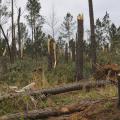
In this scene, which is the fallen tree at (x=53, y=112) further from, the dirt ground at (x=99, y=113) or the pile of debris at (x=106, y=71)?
the pile of debris at (x=106, y=71)

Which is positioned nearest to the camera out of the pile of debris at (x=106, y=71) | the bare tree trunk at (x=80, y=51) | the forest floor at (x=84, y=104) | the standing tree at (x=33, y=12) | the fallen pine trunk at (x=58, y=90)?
the forest floor at (x=84, y=104)

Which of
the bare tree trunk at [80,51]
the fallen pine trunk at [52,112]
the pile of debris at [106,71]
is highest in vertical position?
the bare tree trunk at [80,51]

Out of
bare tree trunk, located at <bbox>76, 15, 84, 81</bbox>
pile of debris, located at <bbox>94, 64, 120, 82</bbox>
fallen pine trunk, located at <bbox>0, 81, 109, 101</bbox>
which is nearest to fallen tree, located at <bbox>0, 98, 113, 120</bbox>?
fallen pine trunk, located at <bbox>0, 81, 109, 101</bbox>

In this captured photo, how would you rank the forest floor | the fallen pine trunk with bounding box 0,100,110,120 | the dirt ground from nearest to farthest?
1. the dirt ground
2. the forest floor
3. the fallen pine trunk with bounding box 0,100,110,120

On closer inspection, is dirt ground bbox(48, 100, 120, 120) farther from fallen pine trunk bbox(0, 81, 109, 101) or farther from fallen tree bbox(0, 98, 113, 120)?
fallen pine trunk bbox(0, 81, 109, 101)

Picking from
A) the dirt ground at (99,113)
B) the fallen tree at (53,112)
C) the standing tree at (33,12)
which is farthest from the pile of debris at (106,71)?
the standing tree at (33,12)

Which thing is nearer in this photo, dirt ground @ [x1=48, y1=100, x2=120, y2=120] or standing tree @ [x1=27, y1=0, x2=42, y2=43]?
dirt ground @ [x1=48, y1=100, x2=120, y2=120]

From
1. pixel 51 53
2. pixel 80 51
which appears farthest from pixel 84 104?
pixel 51 53

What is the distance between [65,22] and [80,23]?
107ft

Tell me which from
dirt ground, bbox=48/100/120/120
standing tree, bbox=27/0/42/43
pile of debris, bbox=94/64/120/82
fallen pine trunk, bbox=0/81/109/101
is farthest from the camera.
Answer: standing tree, bbox=27/0/42/43

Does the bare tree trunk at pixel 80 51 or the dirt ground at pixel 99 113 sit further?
the bare tree trunk at pixel 80 51

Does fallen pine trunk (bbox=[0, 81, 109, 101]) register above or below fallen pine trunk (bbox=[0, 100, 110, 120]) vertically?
above

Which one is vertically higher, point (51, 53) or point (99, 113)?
point (51, 53)

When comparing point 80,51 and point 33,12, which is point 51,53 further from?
point 33,12
